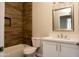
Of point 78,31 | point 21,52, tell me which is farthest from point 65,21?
point 21,52

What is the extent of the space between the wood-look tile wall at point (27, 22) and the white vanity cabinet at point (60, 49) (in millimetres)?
1244

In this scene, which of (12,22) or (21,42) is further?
(21,42)

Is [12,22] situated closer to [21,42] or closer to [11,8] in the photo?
[11,8]

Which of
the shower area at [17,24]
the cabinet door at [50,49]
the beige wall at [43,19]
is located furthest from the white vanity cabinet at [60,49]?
the shower area at [17,24]

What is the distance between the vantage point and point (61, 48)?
2342mm

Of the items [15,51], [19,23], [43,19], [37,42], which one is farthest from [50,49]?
[19,23]

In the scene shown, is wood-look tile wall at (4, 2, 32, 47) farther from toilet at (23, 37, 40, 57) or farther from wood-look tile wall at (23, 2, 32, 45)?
toilet at (23, 37, 40, 57)

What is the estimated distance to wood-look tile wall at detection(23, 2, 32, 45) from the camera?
12.3ft

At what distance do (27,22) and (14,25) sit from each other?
1.52 ft

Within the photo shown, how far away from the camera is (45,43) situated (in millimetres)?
2631

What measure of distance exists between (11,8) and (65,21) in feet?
5.87

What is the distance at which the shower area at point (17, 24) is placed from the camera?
3.45 meters

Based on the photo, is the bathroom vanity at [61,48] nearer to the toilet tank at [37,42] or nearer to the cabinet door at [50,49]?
the cabinet door at [50,49]

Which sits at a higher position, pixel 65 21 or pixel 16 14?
pixel 16 14
